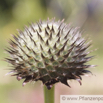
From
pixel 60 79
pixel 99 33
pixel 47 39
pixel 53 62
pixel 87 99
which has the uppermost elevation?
pixel 99 33

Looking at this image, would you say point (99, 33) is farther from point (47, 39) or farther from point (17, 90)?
point (47, 39)

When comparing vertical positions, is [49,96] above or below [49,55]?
below

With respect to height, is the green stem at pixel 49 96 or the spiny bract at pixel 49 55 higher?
the spiny bract at pixel 49 55

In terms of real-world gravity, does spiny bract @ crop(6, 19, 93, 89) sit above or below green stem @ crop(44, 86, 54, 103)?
above

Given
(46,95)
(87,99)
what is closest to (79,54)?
(46,95)

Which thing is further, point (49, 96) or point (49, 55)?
point (49, 96)

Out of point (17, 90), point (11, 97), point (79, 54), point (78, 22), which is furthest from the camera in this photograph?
point (78, 22)

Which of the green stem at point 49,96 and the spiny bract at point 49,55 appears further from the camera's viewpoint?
the green stem at point 49,96

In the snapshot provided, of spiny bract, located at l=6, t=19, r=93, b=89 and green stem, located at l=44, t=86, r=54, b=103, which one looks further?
green stem, located at l=44, t=86, r=54, b=103
